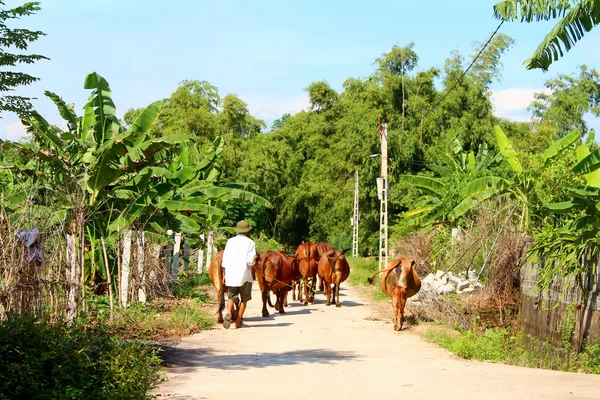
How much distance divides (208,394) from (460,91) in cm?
4139

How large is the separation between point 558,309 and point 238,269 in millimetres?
5933

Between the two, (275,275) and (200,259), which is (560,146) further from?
(200,259)

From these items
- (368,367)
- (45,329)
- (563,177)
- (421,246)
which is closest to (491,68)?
(421,246)

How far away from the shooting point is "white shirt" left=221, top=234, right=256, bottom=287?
1518 centimetres

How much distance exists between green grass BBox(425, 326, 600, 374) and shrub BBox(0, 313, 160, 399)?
6.11m

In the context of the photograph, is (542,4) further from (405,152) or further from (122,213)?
(405,152)

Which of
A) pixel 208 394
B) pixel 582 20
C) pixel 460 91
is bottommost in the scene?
pixel 208 394

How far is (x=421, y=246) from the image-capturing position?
2430cm

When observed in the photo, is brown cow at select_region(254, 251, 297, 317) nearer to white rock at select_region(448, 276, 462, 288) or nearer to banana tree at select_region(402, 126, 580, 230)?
white rock at select_region(448, 276, 462, 288)

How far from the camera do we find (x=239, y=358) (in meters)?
11.2

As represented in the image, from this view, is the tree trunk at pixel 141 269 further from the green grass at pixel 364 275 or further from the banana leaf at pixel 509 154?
the banana leaf at pixel 509 154

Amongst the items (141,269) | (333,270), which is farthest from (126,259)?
(333,270)

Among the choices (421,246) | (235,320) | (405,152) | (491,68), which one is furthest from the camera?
(491,68)

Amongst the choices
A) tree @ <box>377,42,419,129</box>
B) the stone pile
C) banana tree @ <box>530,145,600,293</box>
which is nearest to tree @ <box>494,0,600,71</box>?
banana tree @ <box>530,145,600,293</box>
